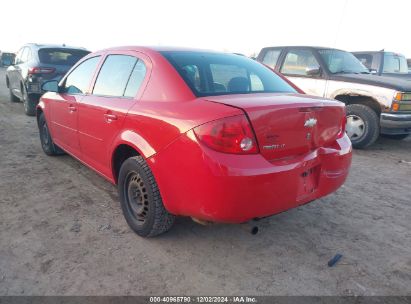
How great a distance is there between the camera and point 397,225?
3232 millimetres

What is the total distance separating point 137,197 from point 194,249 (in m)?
0.69

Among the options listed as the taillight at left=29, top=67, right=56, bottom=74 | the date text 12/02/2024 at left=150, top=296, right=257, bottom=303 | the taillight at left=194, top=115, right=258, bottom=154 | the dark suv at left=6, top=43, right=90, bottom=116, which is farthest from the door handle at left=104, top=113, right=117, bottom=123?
the taillight at left=29, top=67, right=56, bottom=74

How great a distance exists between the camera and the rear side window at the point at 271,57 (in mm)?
7482

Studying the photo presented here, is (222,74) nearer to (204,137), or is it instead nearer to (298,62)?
(204,137)

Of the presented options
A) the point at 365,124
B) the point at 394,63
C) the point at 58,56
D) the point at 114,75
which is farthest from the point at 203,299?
the point at 394,63

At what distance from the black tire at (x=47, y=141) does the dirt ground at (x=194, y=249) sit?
95 centimetres

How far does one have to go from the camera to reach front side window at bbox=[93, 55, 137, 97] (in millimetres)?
3100

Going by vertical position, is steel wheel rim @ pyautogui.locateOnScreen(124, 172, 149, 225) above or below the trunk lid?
below

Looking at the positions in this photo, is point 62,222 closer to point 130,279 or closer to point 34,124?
point 130,279

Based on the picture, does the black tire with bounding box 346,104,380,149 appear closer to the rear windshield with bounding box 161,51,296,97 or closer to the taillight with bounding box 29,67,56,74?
the rear windshield with bounding box 161,51,296,97

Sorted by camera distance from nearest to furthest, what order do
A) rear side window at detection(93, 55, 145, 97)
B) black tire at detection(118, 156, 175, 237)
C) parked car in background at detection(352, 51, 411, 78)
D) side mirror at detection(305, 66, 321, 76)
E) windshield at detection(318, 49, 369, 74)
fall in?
black tire at detection(118, 156, 175, 237), rear side window at detection(93, 55, 145, 97), side mirror at detection(305, 66, 321, 76), windshield at detection(318, 49, 369, 74), parked car in background at detection(352, 51, 411, 78)

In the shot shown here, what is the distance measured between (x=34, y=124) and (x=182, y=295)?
6562mm

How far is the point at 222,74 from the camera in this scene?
9.86 feet

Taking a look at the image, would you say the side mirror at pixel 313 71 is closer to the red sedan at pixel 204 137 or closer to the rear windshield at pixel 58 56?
the red sedan at pixel 204 137
